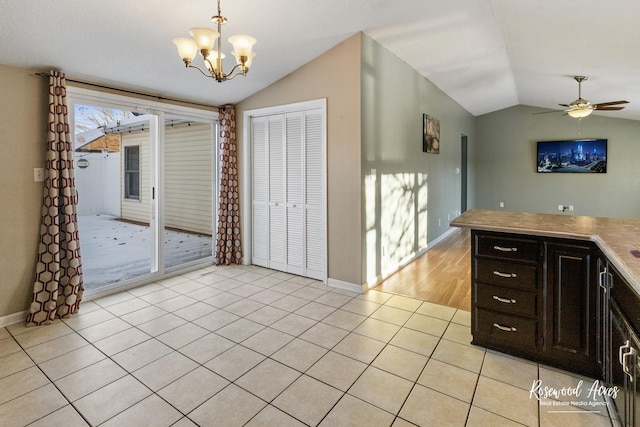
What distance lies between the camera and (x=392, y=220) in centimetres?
436

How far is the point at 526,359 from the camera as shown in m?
2.33

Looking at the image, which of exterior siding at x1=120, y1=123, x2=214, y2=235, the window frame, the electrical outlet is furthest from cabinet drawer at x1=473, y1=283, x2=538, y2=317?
the window frame

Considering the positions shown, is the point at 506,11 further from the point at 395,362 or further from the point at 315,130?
the point at 395,362

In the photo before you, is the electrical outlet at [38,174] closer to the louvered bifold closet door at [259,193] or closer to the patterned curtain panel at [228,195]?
the patterned curtain panel at [228,195]

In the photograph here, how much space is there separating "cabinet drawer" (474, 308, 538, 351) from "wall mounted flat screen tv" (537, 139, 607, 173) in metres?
7.28

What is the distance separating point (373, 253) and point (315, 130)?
1.63 meters

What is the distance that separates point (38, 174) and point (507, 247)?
401 cm

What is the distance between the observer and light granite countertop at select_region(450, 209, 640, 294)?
152 centimetres

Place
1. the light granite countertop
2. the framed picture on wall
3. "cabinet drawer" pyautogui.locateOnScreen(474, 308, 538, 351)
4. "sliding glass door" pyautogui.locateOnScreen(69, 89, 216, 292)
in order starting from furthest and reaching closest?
the framed picture on wall, "sliding glass door" pyautogui.locateOnScreen(69, 89, 216, 292), "cabinet drawer" pyautogui.locateOnScreen(474, 308, 538, 351), the light granite countertop

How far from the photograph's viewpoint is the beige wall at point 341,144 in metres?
3.63

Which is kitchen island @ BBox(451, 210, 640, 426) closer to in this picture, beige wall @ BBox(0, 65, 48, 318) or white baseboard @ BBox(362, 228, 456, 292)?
white baseboard @ BBox(362, 228, 456, 292)

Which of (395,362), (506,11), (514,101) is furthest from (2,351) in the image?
(514,101)

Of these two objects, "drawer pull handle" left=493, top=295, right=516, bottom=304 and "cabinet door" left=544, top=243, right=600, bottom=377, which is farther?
"drawer pull handle" left=493, top=295, right=516, bottom=304

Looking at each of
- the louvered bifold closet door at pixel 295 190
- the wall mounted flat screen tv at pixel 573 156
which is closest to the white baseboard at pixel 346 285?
the louvered bifold closet door at pixel 295 190
